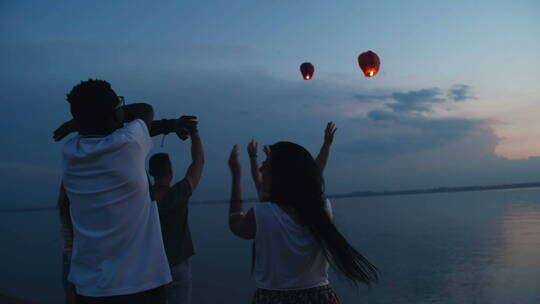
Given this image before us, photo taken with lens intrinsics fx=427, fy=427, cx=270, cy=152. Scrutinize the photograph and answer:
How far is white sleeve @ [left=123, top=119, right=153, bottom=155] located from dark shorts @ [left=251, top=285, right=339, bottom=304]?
1090 millimetres

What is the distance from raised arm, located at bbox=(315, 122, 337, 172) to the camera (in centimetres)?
331

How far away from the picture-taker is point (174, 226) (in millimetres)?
3590

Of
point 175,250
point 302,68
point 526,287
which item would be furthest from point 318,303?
point 526,287

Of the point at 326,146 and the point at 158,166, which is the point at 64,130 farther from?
the point at 326,146

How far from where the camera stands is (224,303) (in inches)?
518

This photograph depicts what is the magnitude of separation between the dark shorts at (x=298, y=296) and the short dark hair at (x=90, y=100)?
4.39 feet

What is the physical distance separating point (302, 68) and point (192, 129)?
20.7ft

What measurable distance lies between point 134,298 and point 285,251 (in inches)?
33.6

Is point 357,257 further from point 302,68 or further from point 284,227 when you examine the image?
point 302,68

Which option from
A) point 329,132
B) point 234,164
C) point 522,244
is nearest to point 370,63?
point 329,132

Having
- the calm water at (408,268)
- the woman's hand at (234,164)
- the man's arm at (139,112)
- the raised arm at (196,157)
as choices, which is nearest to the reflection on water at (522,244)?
the calm water at (408,268)

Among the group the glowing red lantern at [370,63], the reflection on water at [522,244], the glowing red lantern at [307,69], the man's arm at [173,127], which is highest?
the glowing red lantern at [307,69]

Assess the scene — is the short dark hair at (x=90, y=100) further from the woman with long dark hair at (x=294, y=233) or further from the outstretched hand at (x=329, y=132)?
the outstretched hand at (x=329, y=132)

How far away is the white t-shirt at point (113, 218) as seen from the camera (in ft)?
6.13
